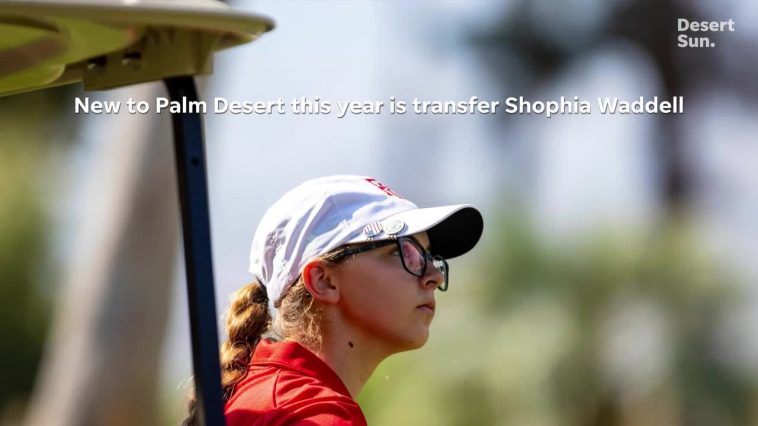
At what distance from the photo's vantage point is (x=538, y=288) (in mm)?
10961

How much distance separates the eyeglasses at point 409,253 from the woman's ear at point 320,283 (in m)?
0.05

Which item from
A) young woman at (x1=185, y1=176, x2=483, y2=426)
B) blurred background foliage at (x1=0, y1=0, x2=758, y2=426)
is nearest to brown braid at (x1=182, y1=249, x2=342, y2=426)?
young woman at (x1=185, y1=176, x2=483, y2=426)

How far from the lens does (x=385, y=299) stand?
2.92m

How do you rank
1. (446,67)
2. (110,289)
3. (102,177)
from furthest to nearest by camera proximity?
(446,67)
(102,177)
(110,289)

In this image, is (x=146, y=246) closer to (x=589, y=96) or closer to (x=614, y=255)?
(x=614, y=255)

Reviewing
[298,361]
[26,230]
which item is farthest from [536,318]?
[298,361]

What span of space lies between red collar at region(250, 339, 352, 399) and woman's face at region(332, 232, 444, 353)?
15 centimetres

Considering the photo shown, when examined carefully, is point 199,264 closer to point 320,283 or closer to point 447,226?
point 320,283

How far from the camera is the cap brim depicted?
2961mm

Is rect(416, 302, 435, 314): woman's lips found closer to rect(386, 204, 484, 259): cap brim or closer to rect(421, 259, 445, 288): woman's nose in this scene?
rect(421, 259, 445, 288): woman's nose

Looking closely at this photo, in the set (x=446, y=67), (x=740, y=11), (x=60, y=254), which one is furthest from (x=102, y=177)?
(x=446, y=67)

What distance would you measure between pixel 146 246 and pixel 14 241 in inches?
203

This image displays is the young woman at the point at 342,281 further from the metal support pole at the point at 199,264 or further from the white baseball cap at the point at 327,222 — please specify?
the metal support pole at the point at 199,264

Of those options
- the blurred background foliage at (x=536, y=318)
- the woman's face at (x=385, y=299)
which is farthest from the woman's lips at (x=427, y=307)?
the blurred background foliage at (x=536, y=318)
